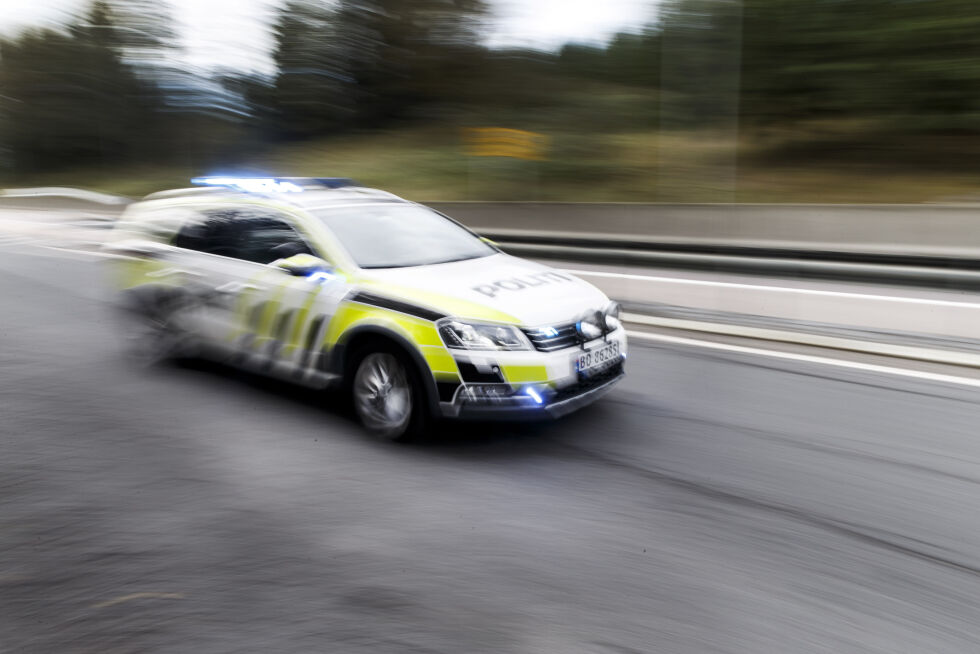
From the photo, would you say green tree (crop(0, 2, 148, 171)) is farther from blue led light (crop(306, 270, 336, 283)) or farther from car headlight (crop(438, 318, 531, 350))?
car headlight (crop(438, 318, 531, 350))

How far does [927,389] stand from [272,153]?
40997 mm

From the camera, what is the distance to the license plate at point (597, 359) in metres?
5.39

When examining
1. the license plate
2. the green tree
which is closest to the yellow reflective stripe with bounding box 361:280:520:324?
the license plate

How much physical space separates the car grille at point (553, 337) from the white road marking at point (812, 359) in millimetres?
2983

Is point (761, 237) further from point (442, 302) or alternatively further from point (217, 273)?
point (442, 302)

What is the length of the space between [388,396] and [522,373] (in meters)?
0.95

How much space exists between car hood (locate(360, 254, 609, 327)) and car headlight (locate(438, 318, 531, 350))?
0.06 meters

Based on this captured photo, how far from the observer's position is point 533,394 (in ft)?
17.0

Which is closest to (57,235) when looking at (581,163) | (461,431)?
(581,163)

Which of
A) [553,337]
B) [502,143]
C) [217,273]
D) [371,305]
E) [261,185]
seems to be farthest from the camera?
[502,143]

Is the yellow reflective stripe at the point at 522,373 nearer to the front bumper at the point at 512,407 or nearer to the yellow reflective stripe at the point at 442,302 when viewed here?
the front bumper at the point at 512,407

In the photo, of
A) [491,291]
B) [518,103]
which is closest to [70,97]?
[518,103]

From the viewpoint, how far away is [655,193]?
24.2 m

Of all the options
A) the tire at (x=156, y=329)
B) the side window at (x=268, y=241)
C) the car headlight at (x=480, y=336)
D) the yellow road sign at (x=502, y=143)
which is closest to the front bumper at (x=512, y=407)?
the car headlight at (x=480, y=336)
